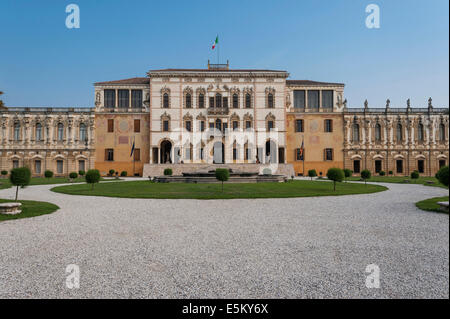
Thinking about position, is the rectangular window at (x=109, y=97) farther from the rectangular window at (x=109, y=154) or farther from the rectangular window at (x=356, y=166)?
the rectangular window at (x=356, y=166)

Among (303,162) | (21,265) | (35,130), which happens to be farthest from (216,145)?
(21,265)

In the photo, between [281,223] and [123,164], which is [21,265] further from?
[123,164]

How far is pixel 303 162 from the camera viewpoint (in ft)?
114

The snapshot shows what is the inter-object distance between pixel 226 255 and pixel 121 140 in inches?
1370

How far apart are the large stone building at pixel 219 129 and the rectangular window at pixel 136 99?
5.4 inches

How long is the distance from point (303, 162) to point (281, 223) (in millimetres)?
29134

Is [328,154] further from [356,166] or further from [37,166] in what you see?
[37,166]

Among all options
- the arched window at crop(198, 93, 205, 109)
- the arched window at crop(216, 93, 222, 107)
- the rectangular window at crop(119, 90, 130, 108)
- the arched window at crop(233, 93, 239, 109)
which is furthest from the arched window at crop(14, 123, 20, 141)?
the arched window at crop(233, 93, 239, 109)

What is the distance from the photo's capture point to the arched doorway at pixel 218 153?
35.4 meters

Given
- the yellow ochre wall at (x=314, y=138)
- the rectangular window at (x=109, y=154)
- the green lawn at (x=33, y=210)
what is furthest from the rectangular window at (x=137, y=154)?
the green lawn at (x=33, y=210)

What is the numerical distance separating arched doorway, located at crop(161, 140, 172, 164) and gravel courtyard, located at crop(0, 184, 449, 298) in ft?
94.2

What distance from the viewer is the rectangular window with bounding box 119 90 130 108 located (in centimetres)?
3656

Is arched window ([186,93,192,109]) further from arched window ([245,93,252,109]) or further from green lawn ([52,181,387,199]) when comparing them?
green lawn ([52,181,387,199])

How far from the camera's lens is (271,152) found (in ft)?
117
